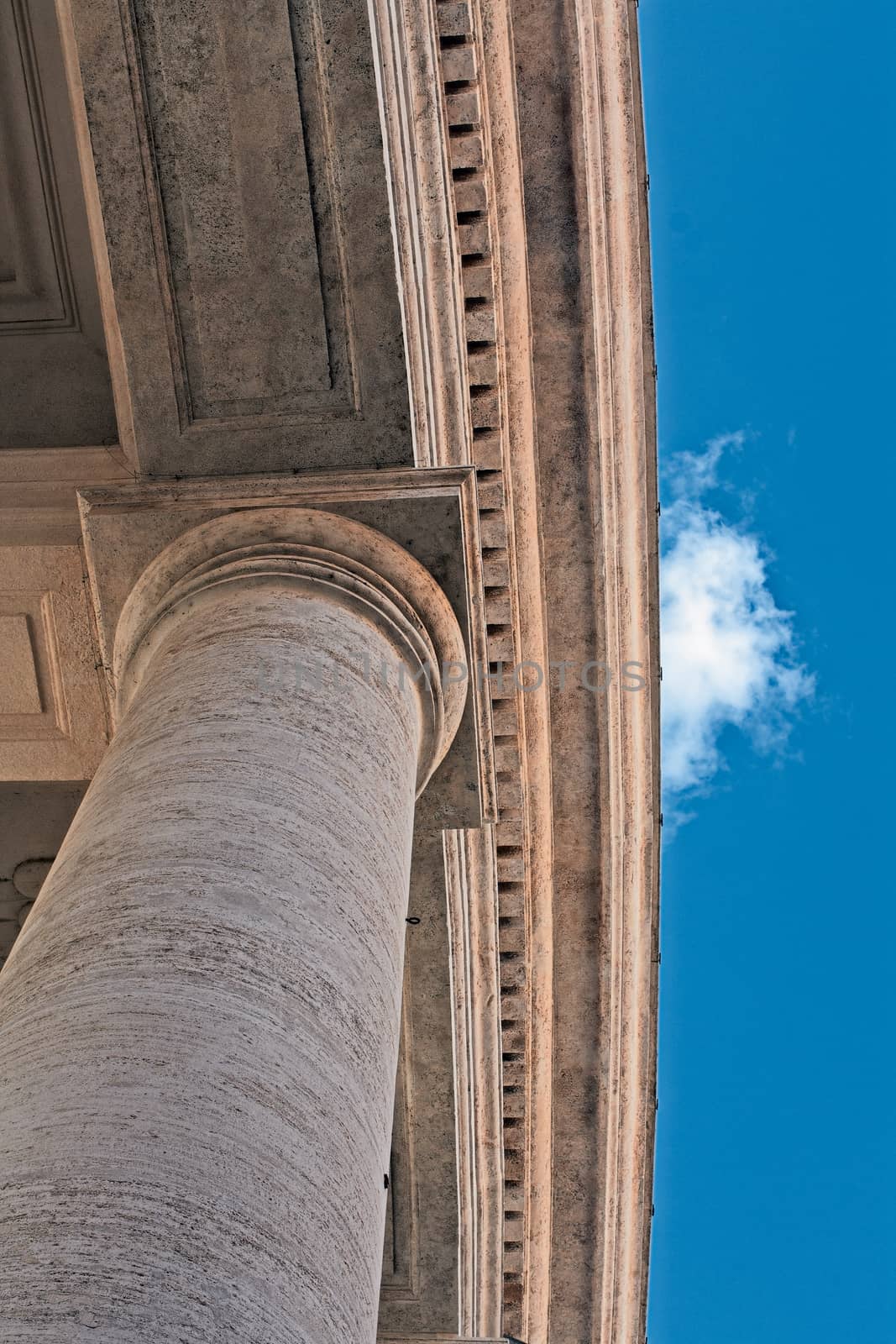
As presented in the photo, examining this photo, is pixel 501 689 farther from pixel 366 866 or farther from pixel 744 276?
pixel 744 276

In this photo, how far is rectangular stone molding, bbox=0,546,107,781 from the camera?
9.05m

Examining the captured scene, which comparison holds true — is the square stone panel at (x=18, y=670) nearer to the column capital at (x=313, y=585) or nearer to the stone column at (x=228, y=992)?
the column capital at (x=313, y=585)

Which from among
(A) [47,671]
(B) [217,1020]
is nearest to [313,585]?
(A) [47,671]

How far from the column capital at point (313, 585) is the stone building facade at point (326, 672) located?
1.2 inches

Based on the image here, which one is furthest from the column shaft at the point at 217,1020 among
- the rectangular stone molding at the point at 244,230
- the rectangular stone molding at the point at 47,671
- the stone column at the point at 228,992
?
the rectangular stone molding at the point at 47,671

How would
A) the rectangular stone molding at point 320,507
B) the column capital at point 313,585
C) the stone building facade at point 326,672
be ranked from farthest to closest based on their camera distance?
the rectangular stone molding at point 320,507, the column capital at point 313,585, the stone building facade at point 326,672

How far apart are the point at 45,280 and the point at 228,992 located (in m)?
7.56

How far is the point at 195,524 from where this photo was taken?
25.7 feet

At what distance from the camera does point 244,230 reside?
26.5ft

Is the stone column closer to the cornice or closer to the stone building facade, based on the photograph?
the stone building facade

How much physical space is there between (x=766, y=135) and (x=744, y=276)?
11.9 feet

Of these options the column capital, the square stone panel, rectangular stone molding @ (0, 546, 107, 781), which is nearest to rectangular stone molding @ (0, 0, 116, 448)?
rectangular stone molding @ (0, 546, 107, 781)

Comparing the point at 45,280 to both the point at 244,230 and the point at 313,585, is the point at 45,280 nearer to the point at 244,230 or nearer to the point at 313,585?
the point at 244,230

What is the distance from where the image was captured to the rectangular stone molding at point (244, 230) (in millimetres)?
7805
